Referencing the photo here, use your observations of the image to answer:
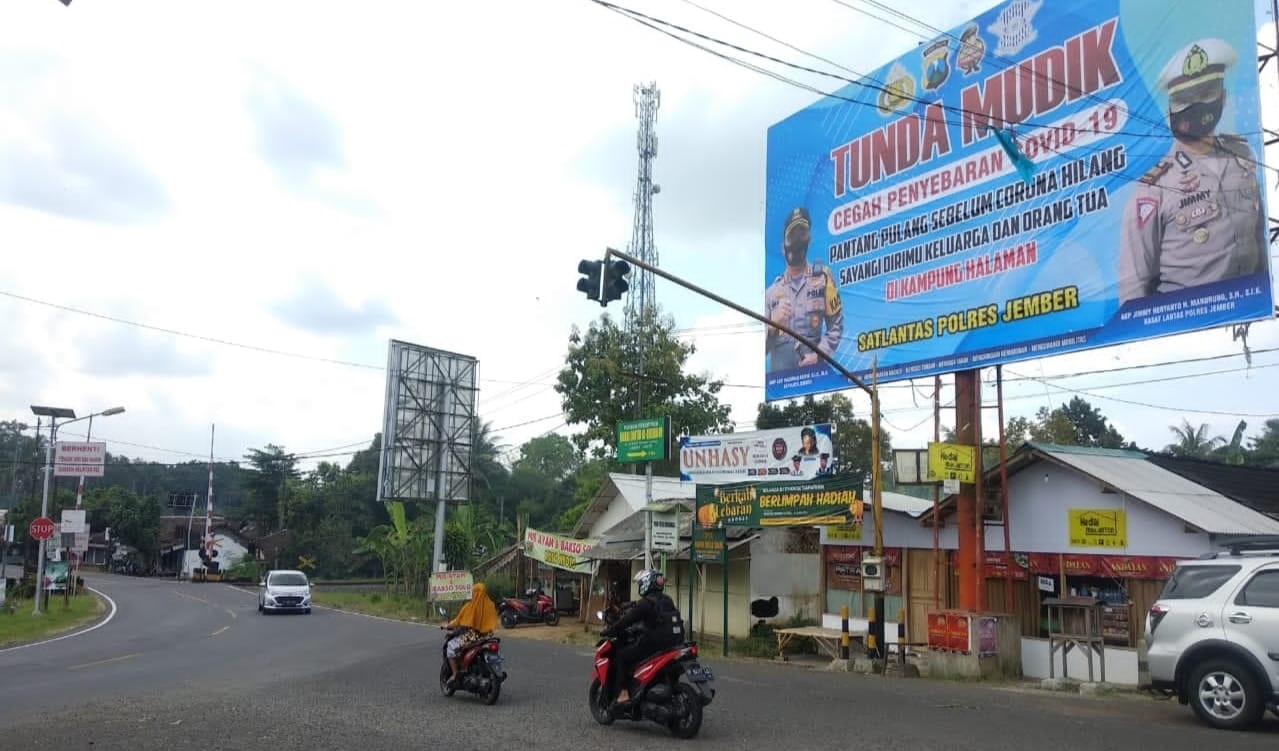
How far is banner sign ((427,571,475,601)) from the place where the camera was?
2712 cm

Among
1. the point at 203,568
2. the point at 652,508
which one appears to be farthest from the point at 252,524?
the point at 652,508

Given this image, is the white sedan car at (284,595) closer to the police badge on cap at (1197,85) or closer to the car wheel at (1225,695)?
the police badge on cap at (1197,85)

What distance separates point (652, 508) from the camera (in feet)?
76.1

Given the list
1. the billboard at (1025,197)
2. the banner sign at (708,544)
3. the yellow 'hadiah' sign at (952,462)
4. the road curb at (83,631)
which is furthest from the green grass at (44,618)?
the yellow 'hadiah' sign at (952,462)

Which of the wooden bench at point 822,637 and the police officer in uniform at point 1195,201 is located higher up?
the police officer in uniform at point 1195,201

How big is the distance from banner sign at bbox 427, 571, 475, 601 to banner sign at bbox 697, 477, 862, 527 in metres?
8.32

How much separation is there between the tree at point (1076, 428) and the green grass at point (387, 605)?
26411mm

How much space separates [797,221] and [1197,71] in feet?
30.1

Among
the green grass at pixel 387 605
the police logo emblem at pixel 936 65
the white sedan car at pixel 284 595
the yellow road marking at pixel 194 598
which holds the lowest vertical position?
the yellow road marking at pixel 194 598

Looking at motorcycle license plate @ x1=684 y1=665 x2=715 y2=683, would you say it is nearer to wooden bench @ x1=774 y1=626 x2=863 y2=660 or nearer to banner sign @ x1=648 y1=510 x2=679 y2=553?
wooden bench @ x1=774 y1=626 x2=863 y2=660

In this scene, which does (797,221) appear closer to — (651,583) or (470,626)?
(470,626)

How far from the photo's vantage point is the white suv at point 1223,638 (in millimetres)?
9602

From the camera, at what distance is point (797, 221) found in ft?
75.5

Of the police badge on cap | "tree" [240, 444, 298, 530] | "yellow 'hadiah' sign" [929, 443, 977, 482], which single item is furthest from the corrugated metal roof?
"tree" [240, 444, 298, 530]
